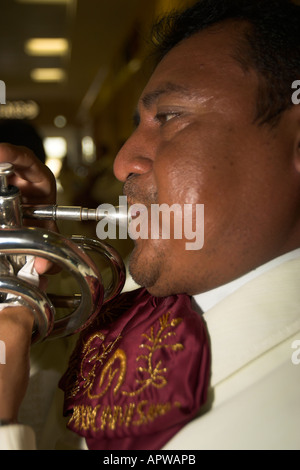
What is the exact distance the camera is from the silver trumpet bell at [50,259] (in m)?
0.69

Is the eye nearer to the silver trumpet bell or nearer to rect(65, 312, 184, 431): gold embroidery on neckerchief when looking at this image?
the silver trumpet bell

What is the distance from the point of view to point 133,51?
4.58 metres

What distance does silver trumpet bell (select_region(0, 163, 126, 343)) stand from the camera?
27.2 inches

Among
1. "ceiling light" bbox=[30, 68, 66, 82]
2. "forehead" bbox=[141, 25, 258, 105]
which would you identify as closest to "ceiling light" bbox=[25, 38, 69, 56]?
"ceiling light" bbox=[30, 68, 66, 82]

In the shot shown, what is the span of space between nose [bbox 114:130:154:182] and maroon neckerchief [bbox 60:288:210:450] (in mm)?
243

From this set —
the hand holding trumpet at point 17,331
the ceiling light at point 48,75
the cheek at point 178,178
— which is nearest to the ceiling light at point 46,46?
the ceiling light at point 48,75

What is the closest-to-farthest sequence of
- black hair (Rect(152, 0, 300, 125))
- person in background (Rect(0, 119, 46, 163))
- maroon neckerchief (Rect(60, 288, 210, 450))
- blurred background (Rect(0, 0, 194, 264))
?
maroon neckerchief (Rect(60, 288, 210, 450)), black hair (Rect(152, 0, 300, 125)), person in background (Rect(0, 119, 46, 163)), blurred background (Rect(0, 0, 194, 264))

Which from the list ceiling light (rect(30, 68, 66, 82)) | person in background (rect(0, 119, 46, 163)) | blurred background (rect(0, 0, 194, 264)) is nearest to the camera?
person in background (rect(0, 119, 46, 163))

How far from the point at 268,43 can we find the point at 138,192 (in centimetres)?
34

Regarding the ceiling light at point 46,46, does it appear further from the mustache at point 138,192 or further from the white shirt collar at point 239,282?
the white shirt collar at point 239,282

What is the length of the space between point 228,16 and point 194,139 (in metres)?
0.28

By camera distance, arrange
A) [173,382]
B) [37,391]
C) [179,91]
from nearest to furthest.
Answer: [173,382] < [179,91] < [37,391]

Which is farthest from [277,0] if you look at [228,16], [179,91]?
[179,91]

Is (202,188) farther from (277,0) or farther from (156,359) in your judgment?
(277,0)
